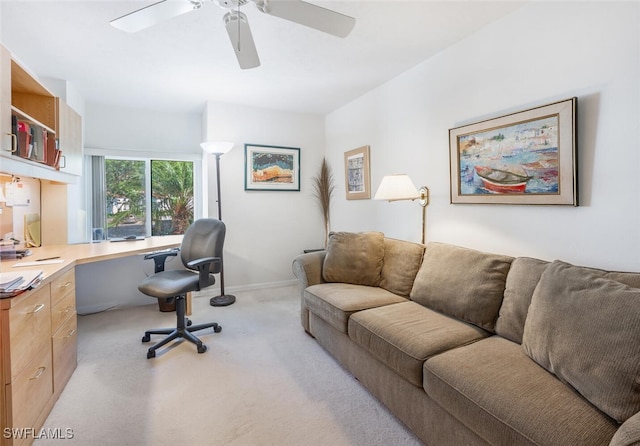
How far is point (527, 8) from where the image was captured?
1991 millimetres

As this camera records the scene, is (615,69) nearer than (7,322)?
No

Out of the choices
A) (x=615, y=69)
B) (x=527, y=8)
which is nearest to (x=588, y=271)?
(x=615, y=69)

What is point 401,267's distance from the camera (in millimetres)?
2486

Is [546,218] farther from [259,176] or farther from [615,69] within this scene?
[259,176]

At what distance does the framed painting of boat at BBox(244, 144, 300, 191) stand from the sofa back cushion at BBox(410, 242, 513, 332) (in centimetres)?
257

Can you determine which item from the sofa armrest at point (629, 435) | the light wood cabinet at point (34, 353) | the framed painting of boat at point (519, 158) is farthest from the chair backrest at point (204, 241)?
the sofa armrest at point (629, 435)

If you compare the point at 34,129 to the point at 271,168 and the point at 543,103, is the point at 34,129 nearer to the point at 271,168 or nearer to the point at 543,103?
the point at 271,168

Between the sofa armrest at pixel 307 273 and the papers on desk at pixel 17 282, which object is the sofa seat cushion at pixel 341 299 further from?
the papers on desk at pixel 17 282

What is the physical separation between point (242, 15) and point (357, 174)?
2.39m

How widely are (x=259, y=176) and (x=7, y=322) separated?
120 inches

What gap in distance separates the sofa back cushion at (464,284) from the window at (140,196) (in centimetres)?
342

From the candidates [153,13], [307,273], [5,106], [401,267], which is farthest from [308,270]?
[5,106]

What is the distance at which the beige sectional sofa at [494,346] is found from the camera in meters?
1.04

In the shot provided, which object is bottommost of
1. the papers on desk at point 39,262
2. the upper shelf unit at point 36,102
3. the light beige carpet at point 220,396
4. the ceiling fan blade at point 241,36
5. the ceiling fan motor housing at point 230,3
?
the light beige carpet at point 220,396
